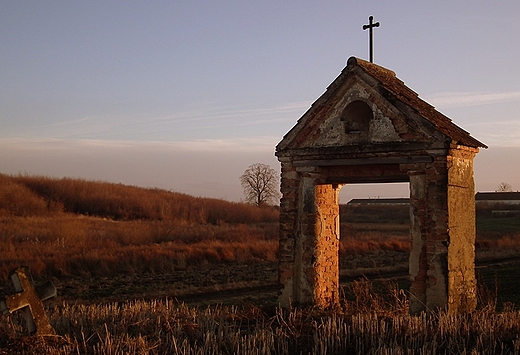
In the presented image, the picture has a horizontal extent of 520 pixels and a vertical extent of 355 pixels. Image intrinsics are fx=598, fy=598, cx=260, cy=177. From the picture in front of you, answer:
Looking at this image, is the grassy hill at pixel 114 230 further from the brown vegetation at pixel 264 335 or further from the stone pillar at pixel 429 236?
the stone pillar at pixel 429 236

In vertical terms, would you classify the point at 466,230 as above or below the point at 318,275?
above

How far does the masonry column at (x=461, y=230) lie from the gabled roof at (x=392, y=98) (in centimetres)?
24

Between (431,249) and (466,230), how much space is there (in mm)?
794

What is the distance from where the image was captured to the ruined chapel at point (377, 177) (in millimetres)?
7676

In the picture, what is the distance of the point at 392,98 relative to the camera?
8.10m

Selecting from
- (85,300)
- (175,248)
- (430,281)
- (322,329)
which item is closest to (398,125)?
(430,281)

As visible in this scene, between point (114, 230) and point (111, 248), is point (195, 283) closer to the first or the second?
point (111, 248)

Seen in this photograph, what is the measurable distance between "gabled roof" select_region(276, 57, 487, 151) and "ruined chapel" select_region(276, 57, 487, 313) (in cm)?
2

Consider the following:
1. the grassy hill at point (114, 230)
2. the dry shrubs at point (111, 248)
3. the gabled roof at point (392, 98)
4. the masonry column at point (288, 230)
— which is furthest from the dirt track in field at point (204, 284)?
the gabled roof at point (392, 98)

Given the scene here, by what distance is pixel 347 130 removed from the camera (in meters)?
8.55

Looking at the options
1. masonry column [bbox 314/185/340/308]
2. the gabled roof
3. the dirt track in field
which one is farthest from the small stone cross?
the dirt track in field

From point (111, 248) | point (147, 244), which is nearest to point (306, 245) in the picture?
point (111, 248)

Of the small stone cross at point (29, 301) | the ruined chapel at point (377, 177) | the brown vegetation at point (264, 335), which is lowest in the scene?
the brown vegetation at point (264, 335)

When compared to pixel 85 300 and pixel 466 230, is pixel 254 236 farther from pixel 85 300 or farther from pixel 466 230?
pixel 466 230
